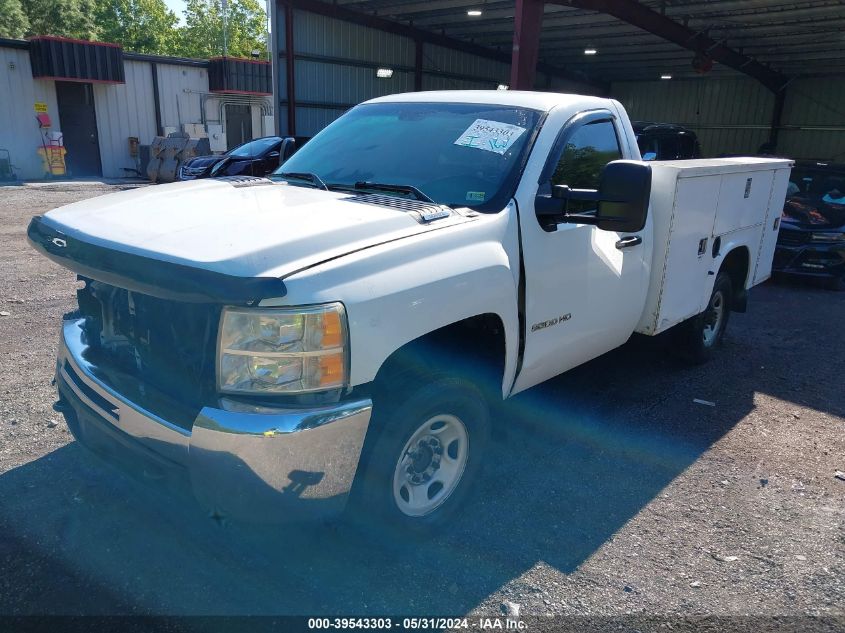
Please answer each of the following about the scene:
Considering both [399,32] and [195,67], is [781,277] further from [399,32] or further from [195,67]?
[195,67]

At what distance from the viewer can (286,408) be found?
7.53 ft

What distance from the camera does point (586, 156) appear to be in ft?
12.4

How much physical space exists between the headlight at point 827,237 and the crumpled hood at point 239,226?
756 cm

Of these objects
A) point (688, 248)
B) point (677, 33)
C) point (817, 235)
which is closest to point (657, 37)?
point (677, 33)

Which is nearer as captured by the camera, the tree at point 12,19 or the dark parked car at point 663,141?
the dark parked car at point 663,141

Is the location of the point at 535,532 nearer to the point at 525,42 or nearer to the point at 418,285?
the point at 418,285

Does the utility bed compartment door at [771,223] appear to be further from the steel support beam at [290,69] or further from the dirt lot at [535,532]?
the steel support beam at [290,69]

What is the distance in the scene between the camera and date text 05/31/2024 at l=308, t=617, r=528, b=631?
8.45ft

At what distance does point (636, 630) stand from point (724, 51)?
711 inches

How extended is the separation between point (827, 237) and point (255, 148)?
10.8 meters

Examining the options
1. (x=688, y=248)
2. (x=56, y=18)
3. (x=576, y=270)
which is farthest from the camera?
(x=56, y=18)

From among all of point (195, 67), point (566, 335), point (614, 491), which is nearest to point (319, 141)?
point (566, 335)

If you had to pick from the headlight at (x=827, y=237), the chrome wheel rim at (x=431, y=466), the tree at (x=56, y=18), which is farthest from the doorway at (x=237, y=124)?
the chrome wheel rim at (x=431, y=466)

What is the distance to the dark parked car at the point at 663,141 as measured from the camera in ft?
33.0
